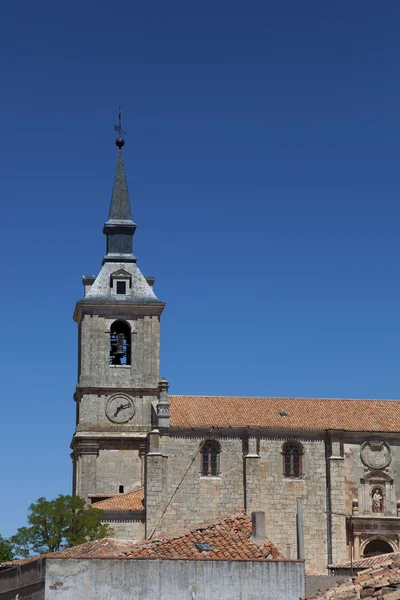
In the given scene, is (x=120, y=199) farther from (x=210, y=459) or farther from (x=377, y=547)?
(x=377, y=547)

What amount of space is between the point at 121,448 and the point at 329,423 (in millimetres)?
11768

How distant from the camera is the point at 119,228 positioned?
71750 mm

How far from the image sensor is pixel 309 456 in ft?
206

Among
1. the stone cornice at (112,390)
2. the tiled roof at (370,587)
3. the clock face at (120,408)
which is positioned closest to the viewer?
the tiled roof at (370,587)

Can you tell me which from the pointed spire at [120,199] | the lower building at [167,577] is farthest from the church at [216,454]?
the lower building at [167,577]

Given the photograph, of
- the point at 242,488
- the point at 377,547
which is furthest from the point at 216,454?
the point at 377,547

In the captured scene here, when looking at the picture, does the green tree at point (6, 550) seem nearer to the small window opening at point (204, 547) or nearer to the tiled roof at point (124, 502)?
the tiled roof at point (124, 502)

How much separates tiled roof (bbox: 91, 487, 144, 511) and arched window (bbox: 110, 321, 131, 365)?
360 inches


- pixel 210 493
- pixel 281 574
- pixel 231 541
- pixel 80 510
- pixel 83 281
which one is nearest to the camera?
pixel 281 574

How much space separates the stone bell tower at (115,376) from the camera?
2594 inches

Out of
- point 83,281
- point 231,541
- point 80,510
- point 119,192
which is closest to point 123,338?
point 83,281

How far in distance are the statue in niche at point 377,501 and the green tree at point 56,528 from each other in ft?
48.4

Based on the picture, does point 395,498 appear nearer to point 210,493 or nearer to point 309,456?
point 309,456

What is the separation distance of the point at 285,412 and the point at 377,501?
6.81 meters
